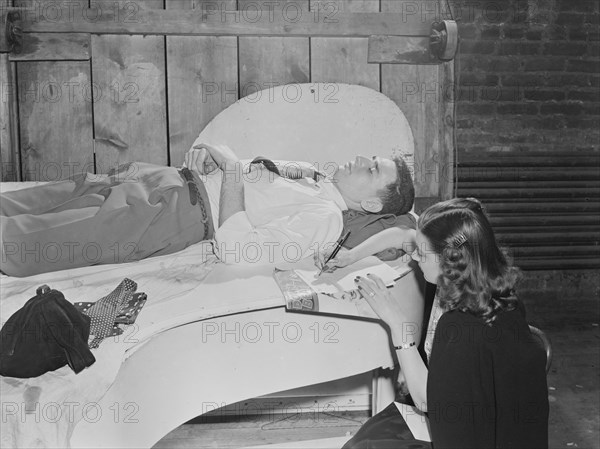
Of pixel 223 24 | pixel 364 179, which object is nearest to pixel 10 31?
pixel 223 24

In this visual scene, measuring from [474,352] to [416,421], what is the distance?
0.90 feet

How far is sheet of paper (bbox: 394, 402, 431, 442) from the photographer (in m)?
1.50

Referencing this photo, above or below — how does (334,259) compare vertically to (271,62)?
below

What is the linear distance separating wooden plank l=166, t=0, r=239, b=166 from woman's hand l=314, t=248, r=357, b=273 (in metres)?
0.89

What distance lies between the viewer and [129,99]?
2.48 meters

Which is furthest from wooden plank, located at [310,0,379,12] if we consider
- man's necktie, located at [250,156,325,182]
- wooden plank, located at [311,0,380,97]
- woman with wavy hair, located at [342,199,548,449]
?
woman with wavy hair, located at [342,199,548,449]

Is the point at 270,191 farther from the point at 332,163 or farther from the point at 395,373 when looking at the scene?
the point at 395,373

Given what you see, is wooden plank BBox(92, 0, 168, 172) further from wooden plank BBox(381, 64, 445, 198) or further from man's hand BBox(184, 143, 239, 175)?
wooden plank BBox(381, 64, 445, 198)

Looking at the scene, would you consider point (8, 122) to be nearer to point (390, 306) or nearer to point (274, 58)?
point (274, 58)

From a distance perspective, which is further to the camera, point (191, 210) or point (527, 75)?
point (527, 75)

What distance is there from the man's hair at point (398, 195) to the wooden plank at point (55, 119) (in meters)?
1.09

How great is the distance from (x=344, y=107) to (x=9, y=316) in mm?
1327

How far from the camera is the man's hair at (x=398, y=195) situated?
6.52 feet

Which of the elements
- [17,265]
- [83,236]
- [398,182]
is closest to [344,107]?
[398,182]
